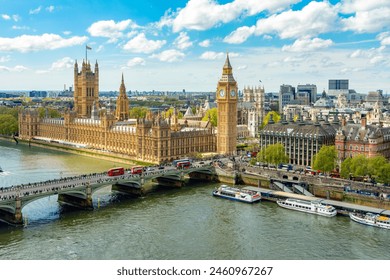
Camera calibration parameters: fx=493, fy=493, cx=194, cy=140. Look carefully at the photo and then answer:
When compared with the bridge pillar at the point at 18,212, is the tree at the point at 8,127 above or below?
above

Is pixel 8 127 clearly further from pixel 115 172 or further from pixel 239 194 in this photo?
pixel 239 194

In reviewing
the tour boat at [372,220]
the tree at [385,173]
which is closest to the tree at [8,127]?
the tree at [385,173]

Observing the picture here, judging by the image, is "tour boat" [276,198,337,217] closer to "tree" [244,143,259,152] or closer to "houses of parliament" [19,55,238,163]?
"houses of parliament" [19,55,238,163]

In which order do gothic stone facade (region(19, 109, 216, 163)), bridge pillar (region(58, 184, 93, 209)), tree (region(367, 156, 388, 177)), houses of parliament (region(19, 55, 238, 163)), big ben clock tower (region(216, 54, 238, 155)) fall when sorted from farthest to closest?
big ben clock tower (region(216, 54, 238, 155)), houses of parliament (region(19, 55, 238, 163)), gothic stone facade (region(19, 109, 216, 163)), tree (region(367, 156, 388, 177)), bridge pillar (region(58, 184, 93, 209))

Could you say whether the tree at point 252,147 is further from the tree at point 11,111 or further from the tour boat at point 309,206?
the tree at point 11,111

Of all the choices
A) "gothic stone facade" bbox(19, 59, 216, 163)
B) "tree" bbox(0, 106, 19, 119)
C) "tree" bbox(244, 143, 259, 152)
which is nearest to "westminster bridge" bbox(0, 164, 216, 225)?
"gothic stone facade" bbox(19, 59, 216, 163)

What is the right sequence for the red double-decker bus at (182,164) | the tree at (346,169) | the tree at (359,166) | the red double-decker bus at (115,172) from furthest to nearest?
the red double-decker bus at (182,164)
the tree at (346,169)
the red double-decker bus at (115,172)
the tree at (359,166)
